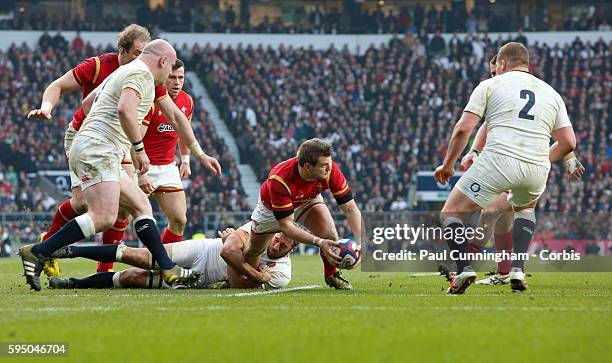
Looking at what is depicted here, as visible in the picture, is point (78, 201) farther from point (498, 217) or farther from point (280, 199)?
point (498, 217)

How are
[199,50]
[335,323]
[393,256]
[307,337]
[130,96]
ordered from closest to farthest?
[307,337] → [335,323] → [130,96] → [393,256] → [199,50]

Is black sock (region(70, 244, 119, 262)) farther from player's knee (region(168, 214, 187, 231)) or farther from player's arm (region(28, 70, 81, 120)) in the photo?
player's knee (region(168, 214, 187, 231))

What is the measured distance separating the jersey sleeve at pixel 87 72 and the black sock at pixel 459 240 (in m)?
3.72

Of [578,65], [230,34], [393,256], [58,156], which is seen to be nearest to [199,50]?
[230,34]

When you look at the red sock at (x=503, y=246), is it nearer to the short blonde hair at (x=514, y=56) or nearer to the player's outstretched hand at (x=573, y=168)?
the player's outstretched hand at (x=573, y=168)

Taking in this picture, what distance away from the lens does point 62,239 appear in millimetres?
8508

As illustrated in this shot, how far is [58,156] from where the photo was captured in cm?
3108

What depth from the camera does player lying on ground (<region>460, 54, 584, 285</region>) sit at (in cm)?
1001

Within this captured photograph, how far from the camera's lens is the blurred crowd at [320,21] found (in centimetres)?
3962

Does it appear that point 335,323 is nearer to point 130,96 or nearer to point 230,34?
point 130,96

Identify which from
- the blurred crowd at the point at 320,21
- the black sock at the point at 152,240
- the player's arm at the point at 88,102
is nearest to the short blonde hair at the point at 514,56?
the black sock at the point at 152,240

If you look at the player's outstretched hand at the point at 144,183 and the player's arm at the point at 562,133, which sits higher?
the player's arm at the point at 562,133

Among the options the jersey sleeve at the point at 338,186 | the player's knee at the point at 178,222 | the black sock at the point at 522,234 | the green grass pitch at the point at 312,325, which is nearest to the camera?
the green grass pitch at the point at 312,325

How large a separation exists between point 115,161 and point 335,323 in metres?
3.33
